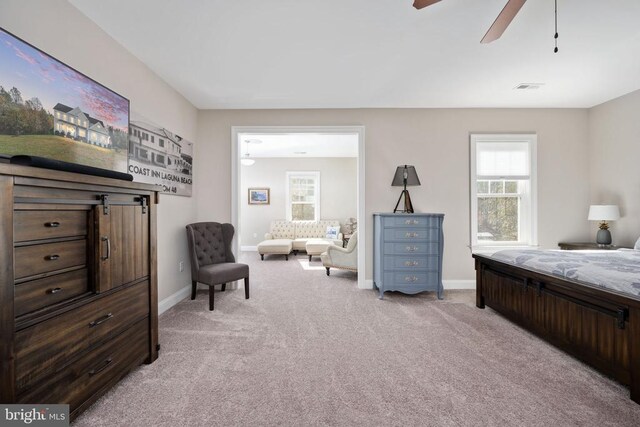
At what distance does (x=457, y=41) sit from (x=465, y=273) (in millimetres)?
3137

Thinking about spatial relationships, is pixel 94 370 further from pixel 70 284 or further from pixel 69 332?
pixel 70 284

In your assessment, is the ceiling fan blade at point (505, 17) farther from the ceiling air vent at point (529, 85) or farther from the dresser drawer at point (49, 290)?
the dresser drawer at point (49, 290)

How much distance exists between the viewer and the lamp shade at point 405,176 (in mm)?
3996

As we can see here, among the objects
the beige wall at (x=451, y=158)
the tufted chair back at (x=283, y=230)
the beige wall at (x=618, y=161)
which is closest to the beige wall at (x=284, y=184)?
the tufted chair back at (x=283, y=230)

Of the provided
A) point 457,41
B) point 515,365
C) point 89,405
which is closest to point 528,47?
point 457,41

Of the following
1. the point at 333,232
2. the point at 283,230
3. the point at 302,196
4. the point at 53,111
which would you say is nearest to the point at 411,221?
the point at 53,111

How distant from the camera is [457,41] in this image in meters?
2.55

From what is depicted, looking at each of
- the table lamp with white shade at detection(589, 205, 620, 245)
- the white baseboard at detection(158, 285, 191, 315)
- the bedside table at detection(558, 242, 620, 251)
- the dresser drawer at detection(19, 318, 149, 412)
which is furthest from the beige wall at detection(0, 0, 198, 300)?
the table lamp with white shade at detection(589, 205, 620, 245)

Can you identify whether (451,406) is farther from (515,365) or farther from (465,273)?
(465,273)

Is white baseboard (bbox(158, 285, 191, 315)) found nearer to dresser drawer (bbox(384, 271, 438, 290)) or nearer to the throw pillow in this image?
dresser drawer (bbox(384, 271, 438, 290))

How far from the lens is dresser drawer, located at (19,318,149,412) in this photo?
52.4 inches

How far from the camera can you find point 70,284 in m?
1.47

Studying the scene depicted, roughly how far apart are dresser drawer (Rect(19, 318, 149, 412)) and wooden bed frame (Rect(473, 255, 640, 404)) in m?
3.21

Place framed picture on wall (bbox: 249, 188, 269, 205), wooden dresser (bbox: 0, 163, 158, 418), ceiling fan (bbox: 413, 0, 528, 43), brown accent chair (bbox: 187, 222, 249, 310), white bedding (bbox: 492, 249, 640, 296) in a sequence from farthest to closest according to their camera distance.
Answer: framed picture on wall (bbox: 249, 188, 269, 205) → brown accent chair (bbox: 187, 222, 249, 310) → white bedding (bbox: 492, 249, 640, 296) → ceiling fan (bbox: 413, 0, 528, 43) → wooden dresser (bbox: 0, 163, 158, 418)
